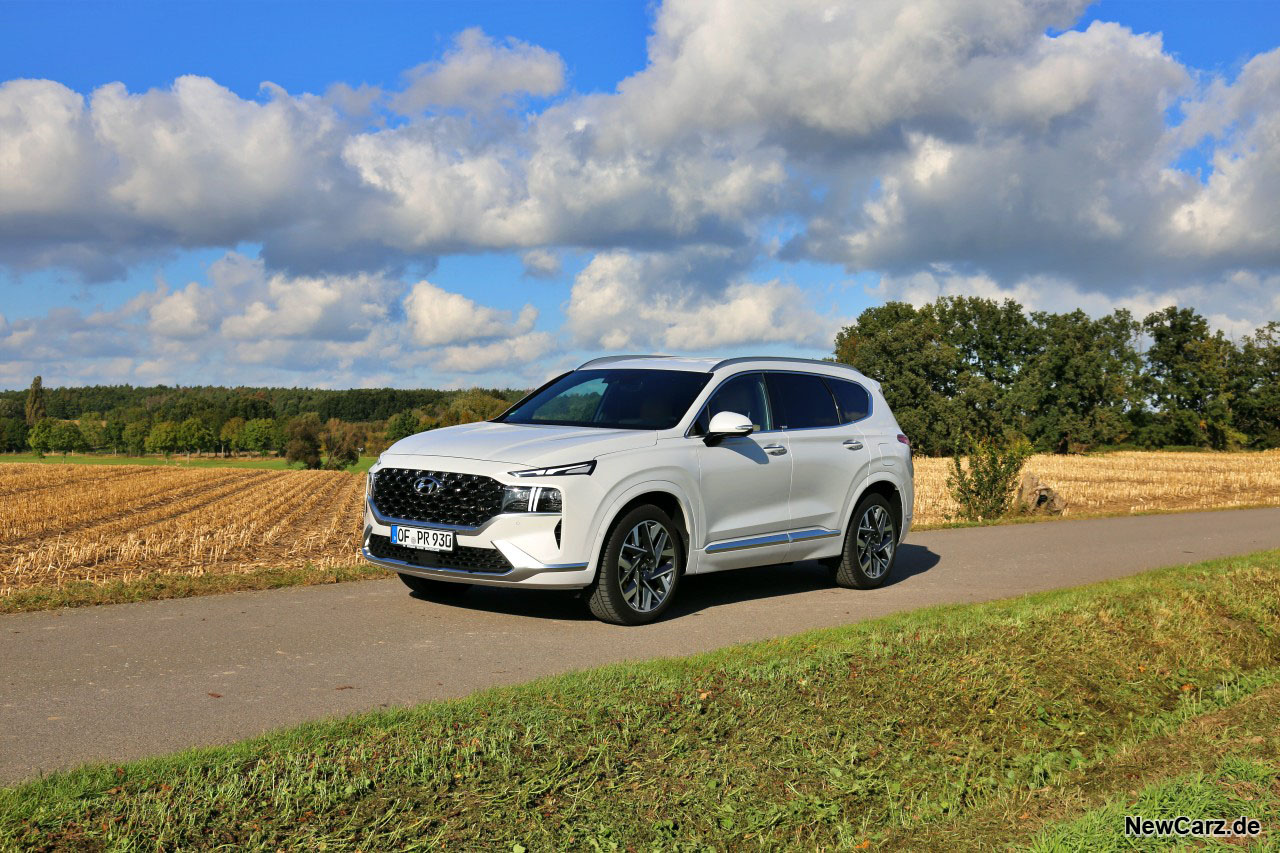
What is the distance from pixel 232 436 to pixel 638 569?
12900 centimetres

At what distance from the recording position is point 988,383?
249ft

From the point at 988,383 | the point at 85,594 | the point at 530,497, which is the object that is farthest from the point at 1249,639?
the point at 988,383

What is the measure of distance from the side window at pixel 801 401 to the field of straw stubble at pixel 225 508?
17.0 ft

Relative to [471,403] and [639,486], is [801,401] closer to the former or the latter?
[639,486]

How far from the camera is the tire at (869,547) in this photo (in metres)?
10.3

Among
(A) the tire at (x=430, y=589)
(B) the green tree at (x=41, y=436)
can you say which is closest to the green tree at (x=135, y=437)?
(B) the green tree at (x=41, y=436)

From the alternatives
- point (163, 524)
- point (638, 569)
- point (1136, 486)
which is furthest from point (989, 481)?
point (1136, 486)

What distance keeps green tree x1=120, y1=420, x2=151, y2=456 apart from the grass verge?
13115 cm

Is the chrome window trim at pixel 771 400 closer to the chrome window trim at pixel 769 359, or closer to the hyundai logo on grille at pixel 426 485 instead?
the chrome window trim at pixel 769 359

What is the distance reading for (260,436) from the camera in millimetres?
126062

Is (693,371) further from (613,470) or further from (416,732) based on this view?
(416,732)

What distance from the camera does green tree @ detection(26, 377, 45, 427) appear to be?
130m

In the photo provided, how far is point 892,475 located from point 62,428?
436 ft

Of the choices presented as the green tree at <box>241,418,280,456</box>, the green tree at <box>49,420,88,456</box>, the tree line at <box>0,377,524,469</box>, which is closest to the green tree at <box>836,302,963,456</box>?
the tree line at <box>0,377,524,469</box>
